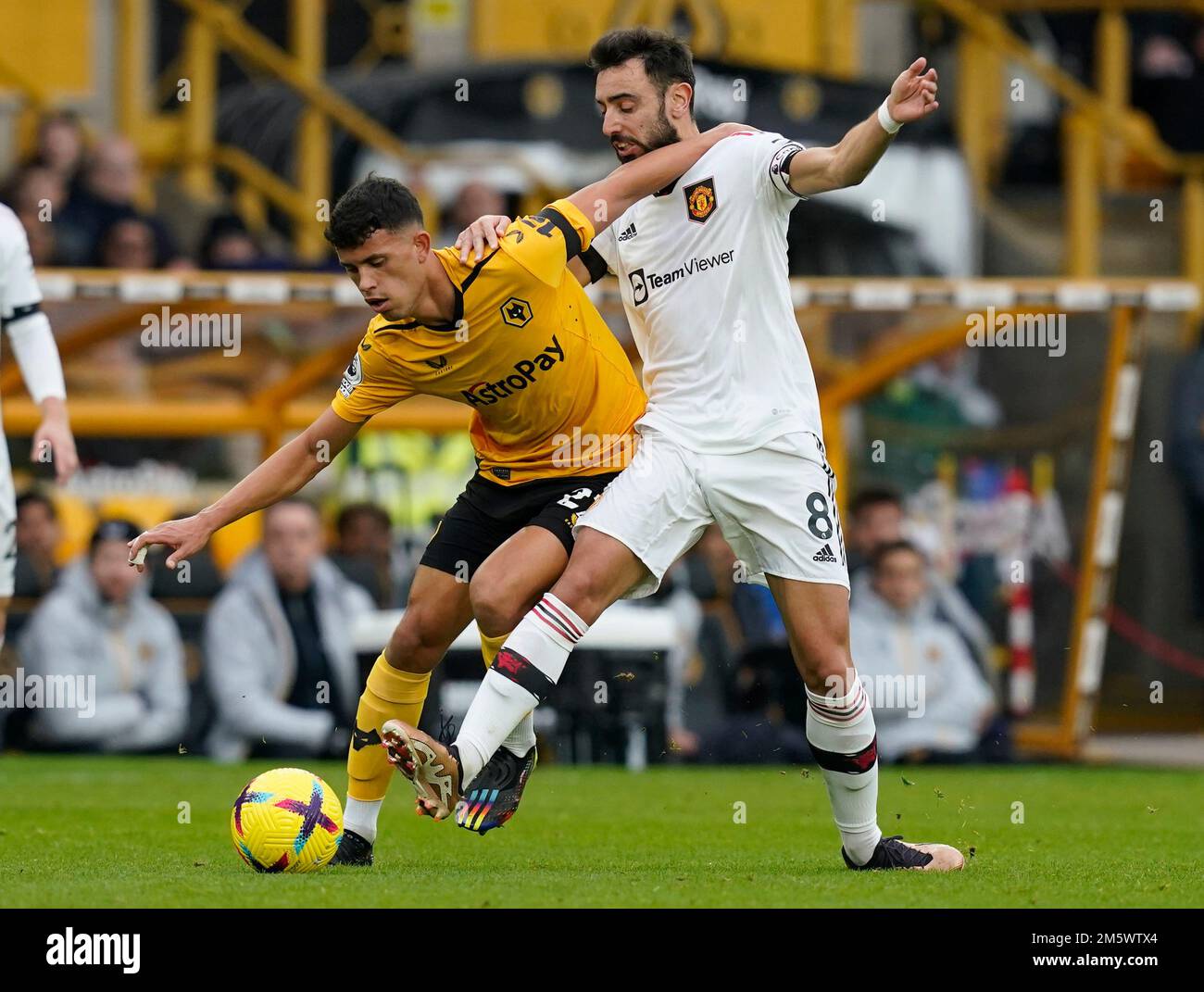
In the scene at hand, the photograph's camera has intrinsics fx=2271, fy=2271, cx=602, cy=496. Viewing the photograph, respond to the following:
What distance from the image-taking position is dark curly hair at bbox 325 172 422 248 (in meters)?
6.46

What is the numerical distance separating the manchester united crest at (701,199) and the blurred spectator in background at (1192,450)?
8.42 m

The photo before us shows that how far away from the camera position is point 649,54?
6883 mm

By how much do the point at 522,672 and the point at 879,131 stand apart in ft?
6.07

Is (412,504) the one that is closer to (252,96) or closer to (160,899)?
(252,96)

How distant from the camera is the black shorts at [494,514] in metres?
7.05

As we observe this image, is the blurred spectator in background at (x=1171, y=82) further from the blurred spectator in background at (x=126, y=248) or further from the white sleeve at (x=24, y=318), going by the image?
the white sleeve at (x=24, y=318)

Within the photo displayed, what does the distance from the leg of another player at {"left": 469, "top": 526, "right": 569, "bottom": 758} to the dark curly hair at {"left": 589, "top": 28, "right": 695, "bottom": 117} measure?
1.43m

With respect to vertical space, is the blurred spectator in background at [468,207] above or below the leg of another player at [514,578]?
above

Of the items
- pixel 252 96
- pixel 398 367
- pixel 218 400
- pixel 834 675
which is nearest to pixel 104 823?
pixel 398 367

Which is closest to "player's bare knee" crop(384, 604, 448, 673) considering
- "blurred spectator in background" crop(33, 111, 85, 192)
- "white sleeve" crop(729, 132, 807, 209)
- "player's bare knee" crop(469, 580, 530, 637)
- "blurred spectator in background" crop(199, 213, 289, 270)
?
"player's bare knee" crop(469, 580, 530, 637)

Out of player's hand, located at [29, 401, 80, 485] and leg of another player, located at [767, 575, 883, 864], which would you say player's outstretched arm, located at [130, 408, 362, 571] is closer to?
player's hand, located at [29, 401, 80, 485]

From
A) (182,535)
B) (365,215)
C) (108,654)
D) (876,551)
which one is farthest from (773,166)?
(108,654)

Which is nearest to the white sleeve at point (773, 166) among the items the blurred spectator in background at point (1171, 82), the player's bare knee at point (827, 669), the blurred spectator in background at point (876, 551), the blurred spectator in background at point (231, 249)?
the player's bare knee at point (827, 669)

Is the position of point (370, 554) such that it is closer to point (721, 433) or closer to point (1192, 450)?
point (1192, 450)
